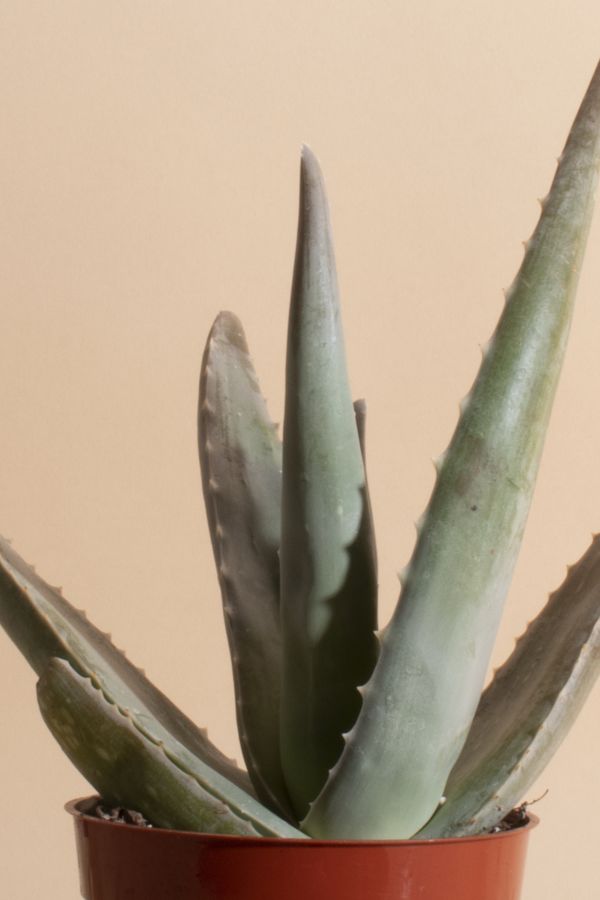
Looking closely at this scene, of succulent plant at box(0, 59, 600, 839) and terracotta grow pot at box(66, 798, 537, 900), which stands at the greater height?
succulent plant at box(0, 59, 600, 839)

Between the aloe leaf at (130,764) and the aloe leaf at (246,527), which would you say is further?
the aloe leaf at (246,527)

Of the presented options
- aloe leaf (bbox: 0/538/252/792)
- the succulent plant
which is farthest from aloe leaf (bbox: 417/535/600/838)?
aloe leaf (bbox: 0/538/252/792)

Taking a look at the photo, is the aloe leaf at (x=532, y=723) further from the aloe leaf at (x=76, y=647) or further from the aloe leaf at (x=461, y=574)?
the aloe leaf at (x=76, y=647)

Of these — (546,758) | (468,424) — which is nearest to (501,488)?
(468,424)

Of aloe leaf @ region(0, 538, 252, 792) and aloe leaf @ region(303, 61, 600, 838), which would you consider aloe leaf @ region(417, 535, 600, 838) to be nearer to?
aloe leaf @ region(303, 61, 600, 838)

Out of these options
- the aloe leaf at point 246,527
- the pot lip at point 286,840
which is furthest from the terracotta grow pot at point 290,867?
the aloe leaf at point 246,527

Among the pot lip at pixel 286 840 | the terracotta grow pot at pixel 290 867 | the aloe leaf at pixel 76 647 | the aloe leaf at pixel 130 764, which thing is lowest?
the terracotta grow pot at pixel 290 867

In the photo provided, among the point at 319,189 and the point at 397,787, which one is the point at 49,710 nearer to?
the point at 397,787

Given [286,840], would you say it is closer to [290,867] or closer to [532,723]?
[290,867]
